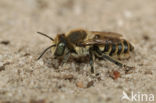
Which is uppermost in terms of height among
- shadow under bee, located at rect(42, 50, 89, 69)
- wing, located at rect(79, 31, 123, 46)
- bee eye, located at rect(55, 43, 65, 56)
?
wing, located at rect(79, 31, 123, 46)

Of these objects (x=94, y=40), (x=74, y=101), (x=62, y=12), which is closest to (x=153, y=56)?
(x=94, y=40)

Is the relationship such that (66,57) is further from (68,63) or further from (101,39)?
(101,39)

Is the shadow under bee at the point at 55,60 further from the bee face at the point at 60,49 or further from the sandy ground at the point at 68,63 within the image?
the bee face at the point at 60,49

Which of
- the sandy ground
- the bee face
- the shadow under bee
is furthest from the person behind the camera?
the shadow under bee

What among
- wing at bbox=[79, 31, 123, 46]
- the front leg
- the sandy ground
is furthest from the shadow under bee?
wing at bbox=[79, 31, 123, 46]

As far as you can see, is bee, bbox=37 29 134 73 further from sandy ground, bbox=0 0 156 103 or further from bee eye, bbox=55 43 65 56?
sandy ground, bbox=0 0 156 103

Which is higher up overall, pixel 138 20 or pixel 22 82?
pixel 138 20

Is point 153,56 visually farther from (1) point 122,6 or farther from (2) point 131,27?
(1) point 122,6
